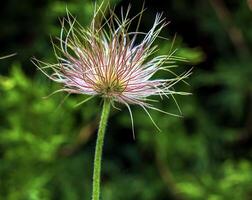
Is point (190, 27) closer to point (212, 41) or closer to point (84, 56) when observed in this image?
point (212, 41)

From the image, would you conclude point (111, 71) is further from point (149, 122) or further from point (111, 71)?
point (149, 122)

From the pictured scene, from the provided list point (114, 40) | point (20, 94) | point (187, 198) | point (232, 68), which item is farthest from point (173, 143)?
point (114, 40)

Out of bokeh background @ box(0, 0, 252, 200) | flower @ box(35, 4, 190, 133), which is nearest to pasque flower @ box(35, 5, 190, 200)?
flower @ box(35, 4, 190, 133)

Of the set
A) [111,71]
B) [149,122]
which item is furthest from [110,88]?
[149,122]

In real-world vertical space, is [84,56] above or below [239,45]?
below

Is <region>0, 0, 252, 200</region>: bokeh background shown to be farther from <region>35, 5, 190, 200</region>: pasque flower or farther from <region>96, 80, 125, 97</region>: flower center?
<region>96, 80, 125, 97</region>: flower center

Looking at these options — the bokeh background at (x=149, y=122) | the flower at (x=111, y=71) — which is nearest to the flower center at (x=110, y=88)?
the flower at (x=111, y=71)

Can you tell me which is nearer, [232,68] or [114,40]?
[114,40]

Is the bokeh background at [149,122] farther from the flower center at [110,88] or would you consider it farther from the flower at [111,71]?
the flower center at [110,88]
